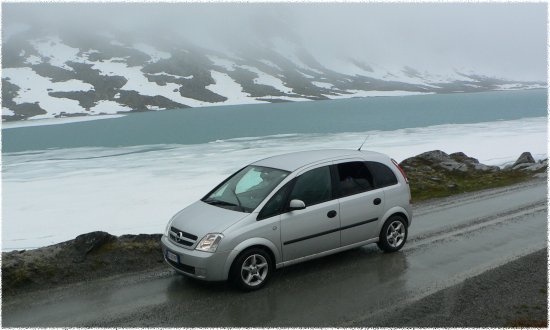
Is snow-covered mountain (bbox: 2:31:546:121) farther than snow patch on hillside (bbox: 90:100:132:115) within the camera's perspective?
Yes

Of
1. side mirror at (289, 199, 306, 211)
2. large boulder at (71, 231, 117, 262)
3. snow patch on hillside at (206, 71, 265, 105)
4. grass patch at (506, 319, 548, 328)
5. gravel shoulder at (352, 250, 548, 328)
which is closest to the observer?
grass patch at (506, 319, 548, 328)

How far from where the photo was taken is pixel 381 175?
922 centimetres

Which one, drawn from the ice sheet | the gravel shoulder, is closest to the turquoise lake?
the ice sheet

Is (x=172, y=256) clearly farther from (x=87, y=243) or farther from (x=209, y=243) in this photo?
(x=87, y=243)

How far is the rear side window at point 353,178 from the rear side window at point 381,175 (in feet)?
0.38

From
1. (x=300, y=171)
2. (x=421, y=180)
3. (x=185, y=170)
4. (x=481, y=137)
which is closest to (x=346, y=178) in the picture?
(x=300, y=171)

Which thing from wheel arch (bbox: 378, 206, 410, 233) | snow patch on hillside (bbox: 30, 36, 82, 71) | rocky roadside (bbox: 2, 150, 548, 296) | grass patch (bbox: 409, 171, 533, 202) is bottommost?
grass patch (bbox: 409, 171, 533, 202)

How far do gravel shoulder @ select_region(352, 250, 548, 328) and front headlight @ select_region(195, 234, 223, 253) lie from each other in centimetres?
223

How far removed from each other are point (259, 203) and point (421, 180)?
12.1m

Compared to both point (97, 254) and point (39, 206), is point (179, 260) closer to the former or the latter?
point (97, 254)

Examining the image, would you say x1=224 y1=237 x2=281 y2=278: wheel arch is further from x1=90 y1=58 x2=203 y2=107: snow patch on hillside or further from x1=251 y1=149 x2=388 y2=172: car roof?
x1=90 y1=58 x2=203 y2=107: snow patch on hillside

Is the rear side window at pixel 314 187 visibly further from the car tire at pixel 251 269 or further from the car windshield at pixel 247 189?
the car tire at pixel 251 269

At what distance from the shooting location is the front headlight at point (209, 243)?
7309mm

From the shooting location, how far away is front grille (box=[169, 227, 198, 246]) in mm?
7508
